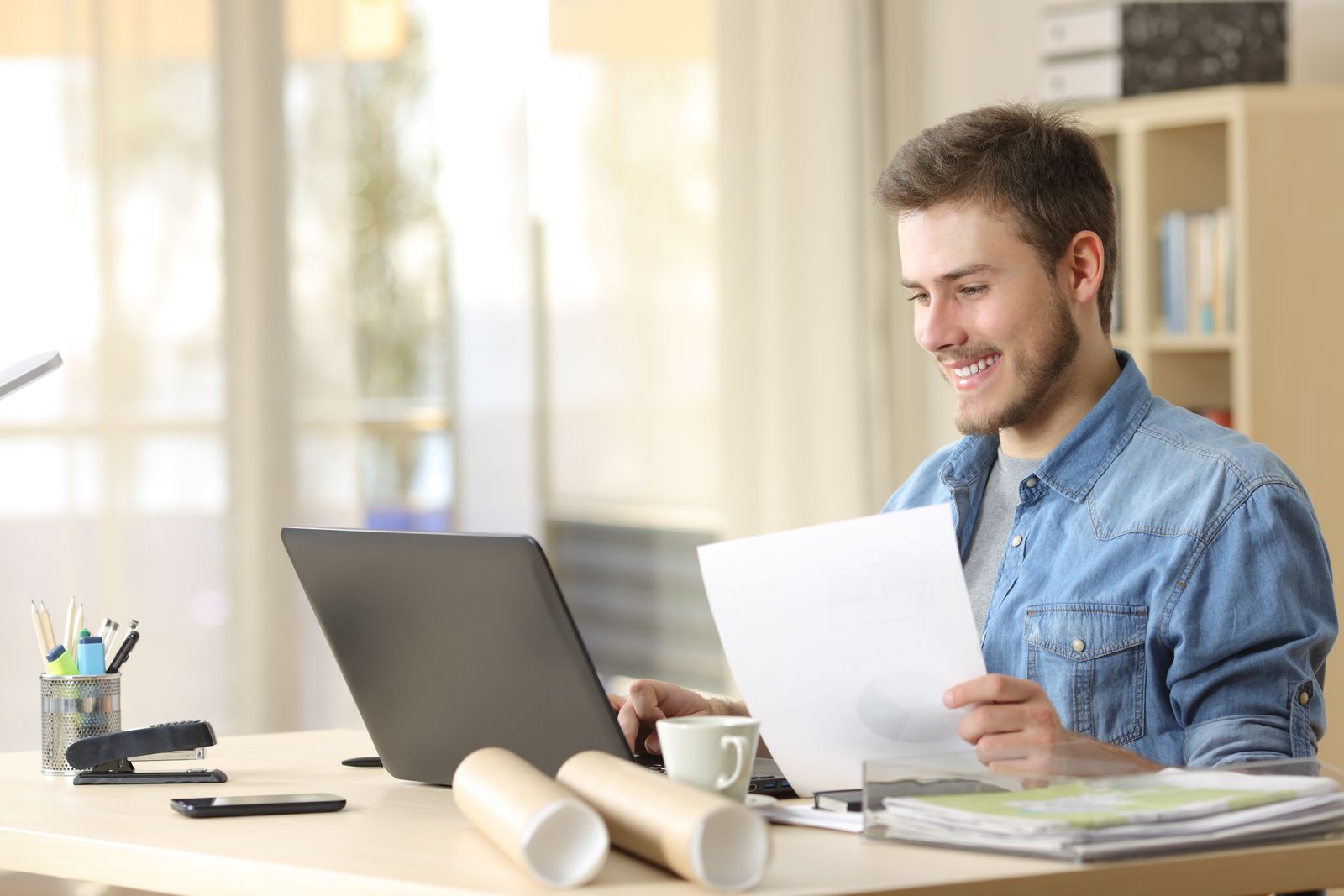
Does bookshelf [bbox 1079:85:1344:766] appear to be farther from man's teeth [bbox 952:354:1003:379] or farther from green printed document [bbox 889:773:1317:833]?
green printed document [bbox 889:773:1317:833]

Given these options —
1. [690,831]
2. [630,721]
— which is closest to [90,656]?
[630,721]

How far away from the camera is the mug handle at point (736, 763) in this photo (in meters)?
1.20

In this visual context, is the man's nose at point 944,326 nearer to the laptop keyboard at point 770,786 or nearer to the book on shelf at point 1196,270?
the laptop keyboard at point 770,786

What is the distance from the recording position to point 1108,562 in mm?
1544

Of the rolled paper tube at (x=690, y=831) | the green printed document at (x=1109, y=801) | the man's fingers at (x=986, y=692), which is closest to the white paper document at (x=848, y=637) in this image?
the man's fingers at (x=986, y=692)

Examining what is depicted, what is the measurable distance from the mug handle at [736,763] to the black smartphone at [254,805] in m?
Answer: 0.34

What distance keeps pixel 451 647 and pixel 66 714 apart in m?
0.45

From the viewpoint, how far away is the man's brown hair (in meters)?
1.67

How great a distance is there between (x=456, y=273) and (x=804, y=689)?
213cm

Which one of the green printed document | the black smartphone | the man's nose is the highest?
the man's nose

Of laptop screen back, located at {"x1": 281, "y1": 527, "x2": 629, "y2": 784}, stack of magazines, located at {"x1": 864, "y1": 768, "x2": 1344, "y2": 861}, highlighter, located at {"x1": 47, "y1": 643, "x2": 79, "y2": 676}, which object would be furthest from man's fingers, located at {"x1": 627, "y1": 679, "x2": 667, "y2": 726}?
highlighter, located at {"x1": 47, "y1": 643, "x2": 79, "y2": 676}

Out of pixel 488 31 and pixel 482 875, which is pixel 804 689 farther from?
pixel 488 31

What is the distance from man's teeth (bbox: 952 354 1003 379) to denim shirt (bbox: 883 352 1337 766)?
0.37ft

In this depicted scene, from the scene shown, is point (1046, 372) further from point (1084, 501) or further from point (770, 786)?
point (770, 786)
